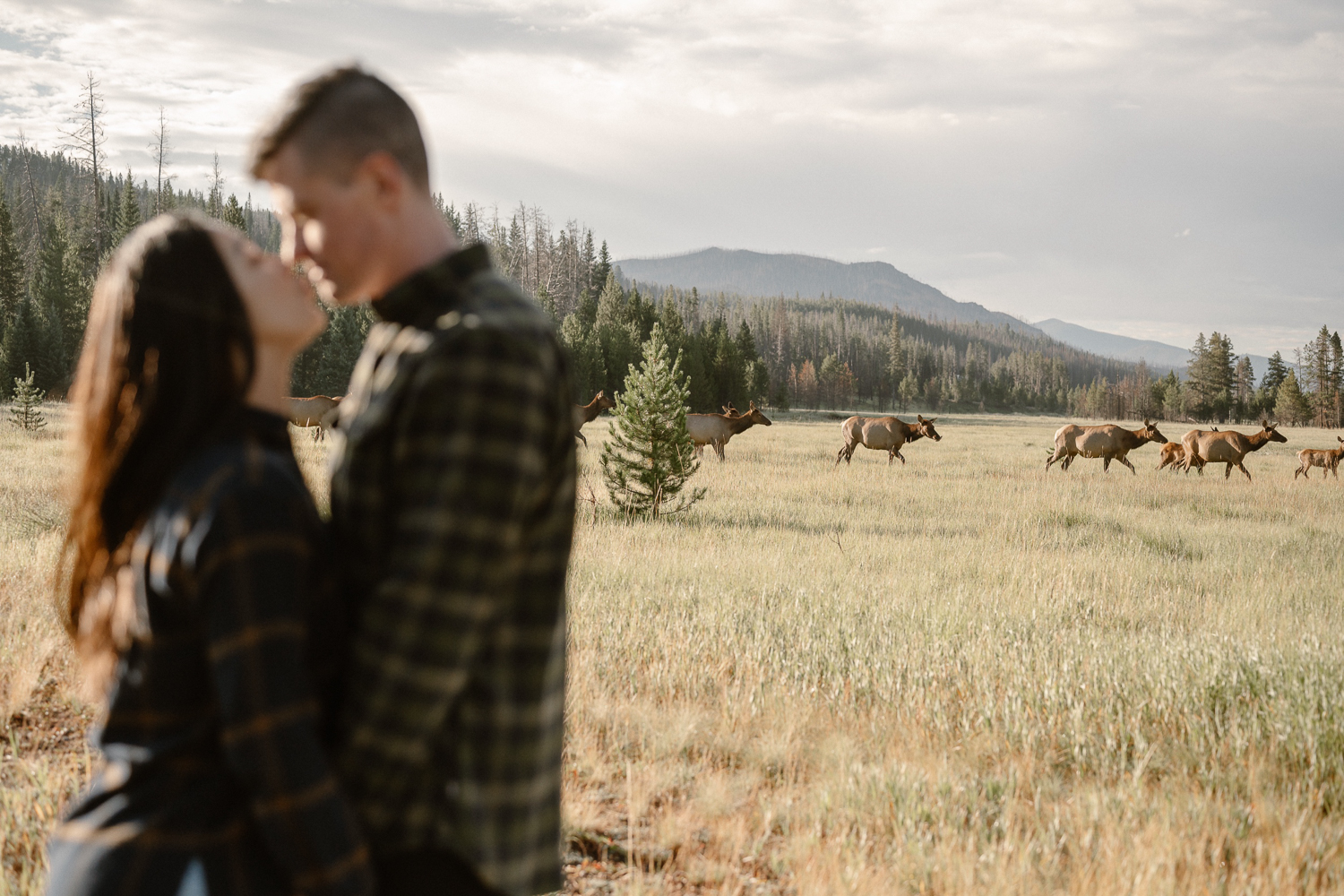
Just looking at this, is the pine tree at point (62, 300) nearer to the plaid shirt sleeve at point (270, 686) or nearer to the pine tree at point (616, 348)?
the pine tree at point (616, 348)

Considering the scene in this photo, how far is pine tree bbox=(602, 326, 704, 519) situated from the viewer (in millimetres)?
13172

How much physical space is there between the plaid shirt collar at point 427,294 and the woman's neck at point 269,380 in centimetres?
20

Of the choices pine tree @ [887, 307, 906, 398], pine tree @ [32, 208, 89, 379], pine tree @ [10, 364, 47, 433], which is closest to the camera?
pine tree @ [10, 364, 47, 433]

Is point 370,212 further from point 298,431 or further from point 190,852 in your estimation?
point 298,431

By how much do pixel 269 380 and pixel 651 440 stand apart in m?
12.0

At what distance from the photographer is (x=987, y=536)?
42.1 ft

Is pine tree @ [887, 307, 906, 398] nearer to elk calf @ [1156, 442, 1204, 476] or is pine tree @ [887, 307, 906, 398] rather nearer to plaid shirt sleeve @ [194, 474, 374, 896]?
elk calf @ [1156, 442, 1204, 476]

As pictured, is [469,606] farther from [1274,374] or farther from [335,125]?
[1274,374]

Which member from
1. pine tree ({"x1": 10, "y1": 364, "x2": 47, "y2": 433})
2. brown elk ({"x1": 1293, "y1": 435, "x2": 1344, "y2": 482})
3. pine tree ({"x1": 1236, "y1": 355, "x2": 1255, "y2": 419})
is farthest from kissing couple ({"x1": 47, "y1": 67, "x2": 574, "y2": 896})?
pine tree ({"x1": 1236, "y1": 355, "x2": 1255, "y2": 419})

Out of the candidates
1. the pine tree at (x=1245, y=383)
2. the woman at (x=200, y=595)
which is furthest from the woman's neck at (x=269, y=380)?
the pine tree at (x=1245, y=383)

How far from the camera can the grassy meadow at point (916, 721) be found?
11.5 feet

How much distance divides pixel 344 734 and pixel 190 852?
268 mm

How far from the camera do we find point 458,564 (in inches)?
49.7

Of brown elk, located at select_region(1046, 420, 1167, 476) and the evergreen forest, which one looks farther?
the evergreen forest
